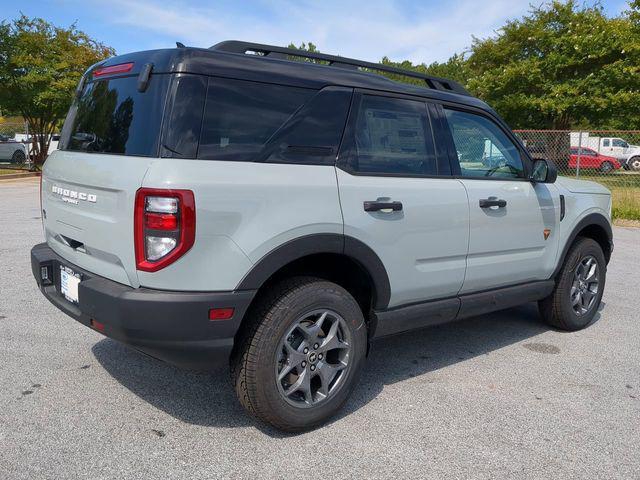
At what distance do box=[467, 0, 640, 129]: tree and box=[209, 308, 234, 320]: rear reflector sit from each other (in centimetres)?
2342

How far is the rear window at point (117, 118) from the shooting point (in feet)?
8.88

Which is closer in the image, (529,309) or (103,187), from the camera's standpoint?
(103,187)

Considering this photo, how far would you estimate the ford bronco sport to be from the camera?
8.49 ft

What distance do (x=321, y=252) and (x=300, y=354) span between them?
55 centimetres

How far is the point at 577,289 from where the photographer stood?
4832 mm

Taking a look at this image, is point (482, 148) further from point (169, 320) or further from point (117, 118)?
point (169, 320)

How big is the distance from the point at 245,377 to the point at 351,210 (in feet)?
3.39

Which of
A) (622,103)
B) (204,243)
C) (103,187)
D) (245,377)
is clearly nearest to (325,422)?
(245,377)

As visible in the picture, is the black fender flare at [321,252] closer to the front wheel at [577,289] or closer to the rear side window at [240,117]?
the rear side window at [240,117]

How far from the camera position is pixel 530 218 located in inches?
163

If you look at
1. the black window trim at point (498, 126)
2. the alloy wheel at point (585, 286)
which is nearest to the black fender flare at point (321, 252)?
the black window trim at point (498, 126)

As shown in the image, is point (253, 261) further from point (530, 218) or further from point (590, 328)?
point (590, 328)

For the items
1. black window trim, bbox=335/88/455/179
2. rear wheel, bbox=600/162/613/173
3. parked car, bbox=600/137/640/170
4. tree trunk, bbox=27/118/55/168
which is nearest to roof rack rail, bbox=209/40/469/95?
black window trim, bbox=335/88/455/179

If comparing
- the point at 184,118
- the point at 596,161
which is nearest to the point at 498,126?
the point at 184,118
